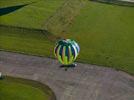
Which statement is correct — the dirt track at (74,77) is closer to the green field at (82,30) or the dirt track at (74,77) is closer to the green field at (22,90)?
the green field at (22,90)

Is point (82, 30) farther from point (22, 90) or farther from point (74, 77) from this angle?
point (22, 90)

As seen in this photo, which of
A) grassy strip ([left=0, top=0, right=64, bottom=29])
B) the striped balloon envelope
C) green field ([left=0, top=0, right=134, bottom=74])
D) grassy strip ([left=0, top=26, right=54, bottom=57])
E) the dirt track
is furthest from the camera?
grassy strip ([left=0, top=0, right=64, bottom=29])

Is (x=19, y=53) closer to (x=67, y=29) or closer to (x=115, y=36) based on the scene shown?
(x=67, y=29)

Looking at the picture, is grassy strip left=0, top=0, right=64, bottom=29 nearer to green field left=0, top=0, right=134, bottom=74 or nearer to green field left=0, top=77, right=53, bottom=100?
green field left=0, top=0, right=134, bottom=74

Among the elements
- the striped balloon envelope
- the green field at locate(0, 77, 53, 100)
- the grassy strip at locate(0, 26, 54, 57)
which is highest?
the striped balloon envelope

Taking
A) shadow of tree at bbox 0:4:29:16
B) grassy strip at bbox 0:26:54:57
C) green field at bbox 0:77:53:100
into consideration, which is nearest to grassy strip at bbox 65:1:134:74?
grassy strip at bbox 0:26:54:57

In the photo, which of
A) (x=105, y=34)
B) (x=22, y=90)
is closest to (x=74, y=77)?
(x=22, y=90)
